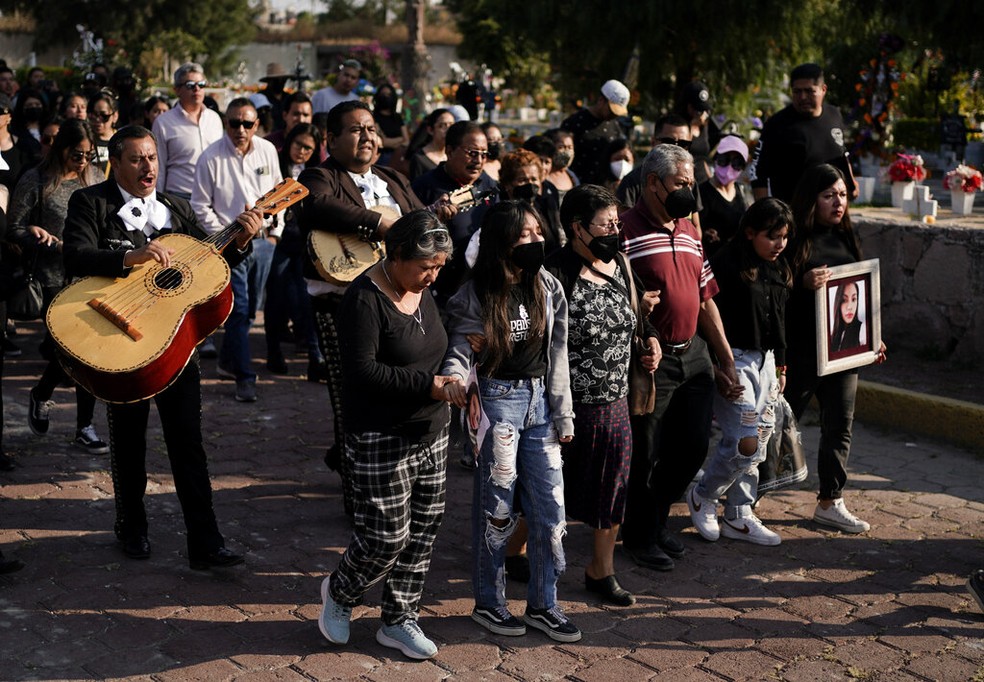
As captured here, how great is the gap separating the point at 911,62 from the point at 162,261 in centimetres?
1700

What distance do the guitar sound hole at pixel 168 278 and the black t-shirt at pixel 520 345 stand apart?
5.05 feet

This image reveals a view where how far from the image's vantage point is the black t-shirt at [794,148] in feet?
28.3

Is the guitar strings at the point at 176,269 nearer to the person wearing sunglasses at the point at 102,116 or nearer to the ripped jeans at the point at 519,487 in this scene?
the ripped jeans at the point at 519,487

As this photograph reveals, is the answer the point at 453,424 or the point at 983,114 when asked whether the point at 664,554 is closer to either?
the point at 453,424

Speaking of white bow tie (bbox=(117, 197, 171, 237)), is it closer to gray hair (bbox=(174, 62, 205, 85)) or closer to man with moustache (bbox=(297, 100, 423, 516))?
man with moustache (bbox=(297, 100, 423, 516))

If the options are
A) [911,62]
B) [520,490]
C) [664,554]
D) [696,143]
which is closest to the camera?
[520,490]

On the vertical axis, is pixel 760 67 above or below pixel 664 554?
above

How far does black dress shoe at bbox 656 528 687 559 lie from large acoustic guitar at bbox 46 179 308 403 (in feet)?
7.91

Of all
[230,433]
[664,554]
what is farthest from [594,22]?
[664,554]

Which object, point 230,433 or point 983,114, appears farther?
point 983,114

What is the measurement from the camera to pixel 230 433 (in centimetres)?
837

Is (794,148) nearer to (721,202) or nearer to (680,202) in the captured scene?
(721,202)

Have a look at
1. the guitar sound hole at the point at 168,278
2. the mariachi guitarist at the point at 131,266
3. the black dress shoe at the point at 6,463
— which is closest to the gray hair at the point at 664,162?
the mariachi guitarist at the point at 131,266

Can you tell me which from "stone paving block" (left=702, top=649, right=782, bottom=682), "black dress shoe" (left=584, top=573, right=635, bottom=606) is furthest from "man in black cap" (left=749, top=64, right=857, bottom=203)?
"stone paving block" (left=702, top=649, right=782, bottom=682)
